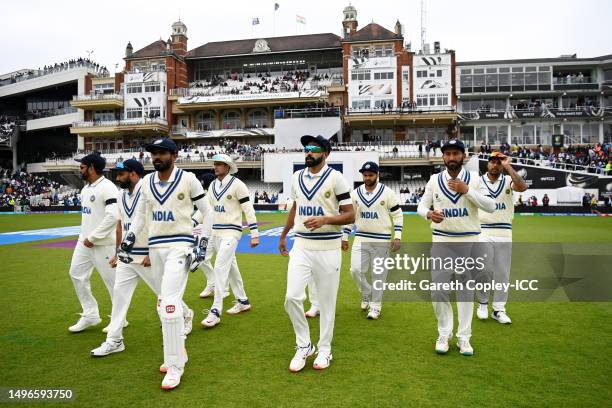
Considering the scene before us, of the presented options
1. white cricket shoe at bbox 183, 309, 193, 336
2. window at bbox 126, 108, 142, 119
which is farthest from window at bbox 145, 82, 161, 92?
white cricket shoe at bbox 183, 309, 193, 336

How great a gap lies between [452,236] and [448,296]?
2.36 feet

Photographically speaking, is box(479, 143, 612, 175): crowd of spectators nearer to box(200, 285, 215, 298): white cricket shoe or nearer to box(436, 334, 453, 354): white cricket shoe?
box(200, 285, 215, 298): white cricket shoe

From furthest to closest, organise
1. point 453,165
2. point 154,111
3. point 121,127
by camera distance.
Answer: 1. point 154,111
2. point 121,127
3. point 453,165

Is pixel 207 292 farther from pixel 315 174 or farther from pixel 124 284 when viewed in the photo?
pixel 315 174

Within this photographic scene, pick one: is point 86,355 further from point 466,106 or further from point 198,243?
point 466,106

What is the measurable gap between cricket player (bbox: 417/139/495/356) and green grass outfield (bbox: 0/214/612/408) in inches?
12.4

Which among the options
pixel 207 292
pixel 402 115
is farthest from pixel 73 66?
pixel 207 292

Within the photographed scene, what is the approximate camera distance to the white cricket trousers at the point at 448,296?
511 centimetres

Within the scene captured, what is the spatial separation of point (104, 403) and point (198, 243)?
68.6 inches

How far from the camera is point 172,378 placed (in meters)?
4.26

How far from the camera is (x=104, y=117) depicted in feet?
183

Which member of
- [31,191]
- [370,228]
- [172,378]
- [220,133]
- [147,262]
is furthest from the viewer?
[220,133]

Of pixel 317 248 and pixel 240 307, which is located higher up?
pixel 317 248

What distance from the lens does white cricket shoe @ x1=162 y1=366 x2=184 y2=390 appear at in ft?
13.7
